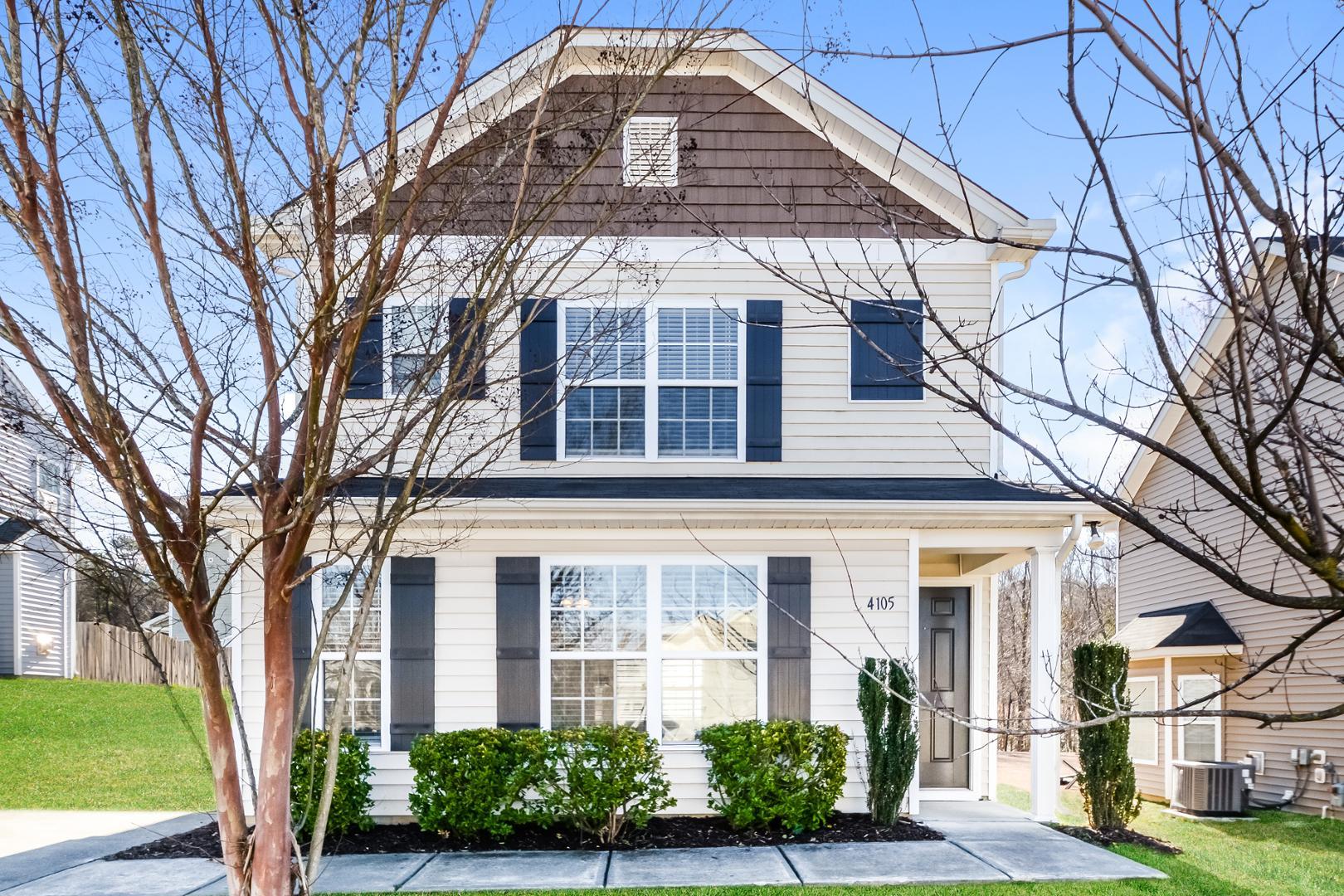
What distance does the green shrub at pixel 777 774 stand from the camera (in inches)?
299

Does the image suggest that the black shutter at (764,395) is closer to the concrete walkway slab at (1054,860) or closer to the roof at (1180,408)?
the roof at (1180,408)

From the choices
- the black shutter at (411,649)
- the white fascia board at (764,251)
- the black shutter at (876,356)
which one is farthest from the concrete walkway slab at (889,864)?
the white fascia board at (764,251)

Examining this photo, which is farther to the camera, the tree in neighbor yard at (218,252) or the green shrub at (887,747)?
the green shrub at (887,747)

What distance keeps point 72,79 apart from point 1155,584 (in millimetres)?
14343

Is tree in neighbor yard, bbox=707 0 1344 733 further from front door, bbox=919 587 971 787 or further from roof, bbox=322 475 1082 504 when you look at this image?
front door, bbox=919 587 971 787

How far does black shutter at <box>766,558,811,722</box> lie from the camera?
27.0 ft

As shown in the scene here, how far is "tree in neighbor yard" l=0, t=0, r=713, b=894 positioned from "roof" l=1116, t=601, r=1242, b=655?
32.9ft

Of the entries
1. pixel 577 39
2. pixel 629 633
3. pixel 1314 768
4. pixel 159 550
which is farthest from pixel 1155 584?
pixel 159 550

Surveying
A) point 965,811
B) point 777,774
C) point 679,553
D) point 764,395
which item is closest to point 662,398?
point 764,395

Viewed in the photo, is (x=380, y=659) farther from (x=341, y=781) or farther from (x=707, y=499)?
(x=707, y=499)

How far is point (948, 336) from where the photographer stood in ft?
6.80

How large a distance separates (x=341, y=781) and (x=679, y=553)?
2.93 meters

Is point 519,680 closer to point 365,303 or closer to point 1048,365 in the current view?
point 365,303

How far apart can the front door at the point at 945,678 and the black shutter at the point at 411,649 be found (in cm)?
430
